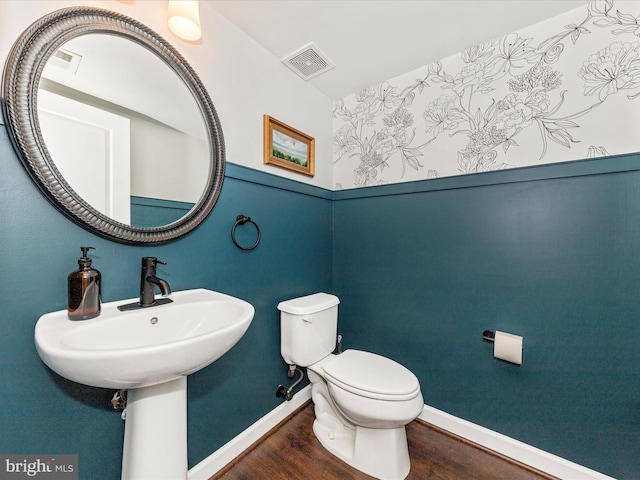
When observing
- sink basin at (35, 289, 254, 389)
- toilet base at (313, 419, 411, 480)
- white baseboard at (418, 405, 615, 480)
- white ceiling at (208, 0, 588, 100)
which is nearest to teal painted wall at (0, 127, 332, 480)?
sink basin at (35, 289, 254, 389)

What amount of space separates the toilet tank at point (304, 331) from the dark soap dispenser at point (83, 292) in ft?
2.65

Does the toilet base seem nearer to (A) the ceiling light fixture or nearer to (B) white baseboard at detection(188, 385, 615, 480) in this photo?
(B) white baseboard at detection(188, 385, 615, 480)

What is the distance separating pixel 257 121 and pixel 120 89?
23.4 inches

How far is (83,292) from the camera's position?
747 millimetres

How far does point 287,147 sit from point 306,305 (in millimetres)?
923

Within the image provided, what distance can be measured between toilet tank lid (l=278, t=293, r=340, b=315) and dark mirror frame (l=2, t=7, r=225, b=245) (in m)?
0.66

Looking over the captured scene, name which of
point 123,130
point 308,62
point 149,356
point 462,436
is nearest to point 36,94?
point 123,130

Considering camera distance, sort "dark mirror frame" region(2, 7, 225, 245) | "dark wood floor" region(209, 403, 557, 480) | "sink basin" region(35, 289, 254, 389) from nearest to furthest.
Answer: "sink basin" region(35, 289, 254, 389), "dark mirror frame" region(2, 7, 225, 245), "dark wood floor" region(209, 403, 557, 480)

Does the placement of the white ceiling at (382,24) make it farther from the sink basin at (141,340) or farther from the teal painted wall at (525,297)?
the sink basin at (141,340)

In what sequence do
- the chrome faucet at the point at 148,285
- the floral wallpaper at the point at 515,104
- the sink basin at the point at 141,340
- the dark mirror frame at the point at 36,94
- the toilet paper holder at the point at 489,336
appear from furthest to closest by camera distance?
1. the toilet paper holder at the point at 489,336
2. the floral wallpaper at the point at 515,104
3. the chrome faucet at the point at 148,285
4. the dark mirror frame at the point at 36,94
5. the sink basin at the point at 141,340

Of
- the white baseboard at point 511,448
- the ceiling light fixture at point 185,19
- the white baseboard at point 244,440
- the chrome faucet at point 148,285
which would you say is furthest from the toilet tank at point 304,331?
the ceiling light fixture at point 185,19

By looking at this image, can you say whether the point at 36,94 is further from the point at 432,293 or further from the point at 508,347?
the point at 508,347

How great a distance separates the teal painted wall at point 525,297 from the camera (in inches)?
42.5

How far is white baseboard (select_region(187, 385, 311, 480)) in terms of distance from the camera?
1120 millimetres
